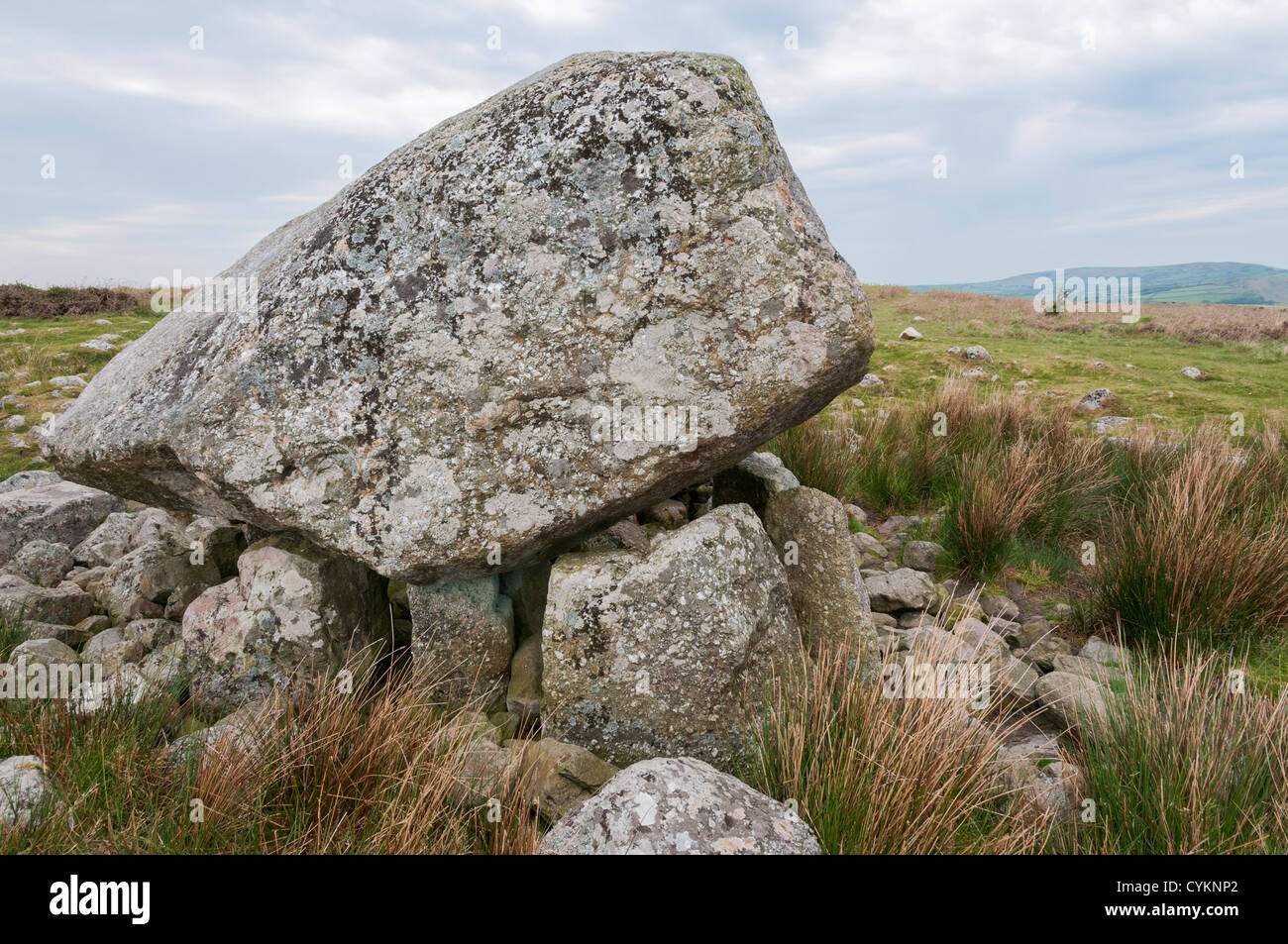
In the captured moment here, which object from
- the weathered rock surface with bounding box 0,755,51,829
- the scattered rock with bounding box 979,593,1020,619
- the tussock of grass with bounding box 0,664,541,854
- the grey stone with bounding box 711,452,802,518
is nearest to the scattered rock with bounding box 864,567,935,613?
the scattered rock with bounding box 979,593,1020,619

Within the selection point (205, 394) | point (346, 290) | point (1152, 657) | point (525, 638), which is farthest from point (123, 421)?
point (1152, 657)

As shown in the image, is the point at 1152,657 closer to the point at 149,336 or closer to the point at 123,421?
the point at 123,421

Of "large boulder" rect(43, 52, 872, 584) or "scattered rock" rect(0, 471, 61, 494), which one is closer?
"large boulder" rect(43, 52, 872, 584)

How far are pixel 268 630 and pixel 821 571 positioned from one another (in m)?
3.02

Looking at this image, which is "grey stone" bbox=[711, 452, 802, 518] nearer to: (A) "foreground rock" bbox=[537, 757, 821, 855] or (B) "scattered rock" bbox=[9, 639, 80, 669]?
(A) "foreground rock" bbox=[537, 757, 821, 855]

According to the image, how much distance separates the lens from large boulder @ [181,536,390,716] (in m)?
4.27

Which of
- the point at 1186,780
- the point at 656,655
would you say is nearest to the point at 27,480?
the point at 656,655

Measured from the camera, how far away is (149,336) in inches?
198

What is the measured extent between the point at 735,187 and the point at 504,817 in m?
2.96

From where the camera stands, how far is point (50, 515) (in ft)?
22.1

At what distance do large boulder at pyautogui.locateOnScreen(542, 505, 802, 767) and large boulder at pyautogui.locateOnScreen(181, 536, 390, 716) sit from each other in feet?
3.81

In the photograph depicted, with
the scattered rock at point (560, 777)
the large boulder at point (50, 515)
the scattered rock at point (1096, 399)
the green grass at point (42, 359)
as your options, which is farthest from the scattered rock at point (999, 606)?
the green grass at point (42, 359)

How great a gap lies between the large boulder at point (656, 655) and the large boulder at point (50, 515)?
5.15m

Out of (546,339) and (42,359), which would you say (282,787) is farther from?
(42,359)
